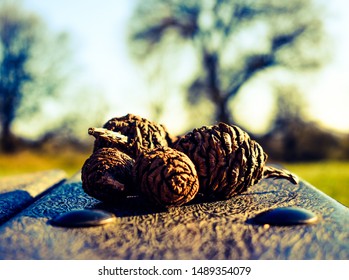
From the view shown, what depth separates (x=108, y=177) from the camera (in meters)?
1.28

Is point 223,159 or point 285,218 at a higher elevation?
point 223,159

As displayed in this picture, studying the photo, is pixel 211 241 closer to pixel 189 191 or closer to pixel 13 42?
pixel 189 191

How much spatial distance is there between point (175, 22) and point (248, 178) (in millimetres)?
12251

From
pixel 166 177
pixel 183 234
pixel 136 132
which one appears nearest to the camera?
pixel 183 234

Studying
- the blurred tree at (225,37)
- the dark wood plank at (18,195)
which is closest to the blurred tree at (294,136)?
the blurred tree at (225,37)

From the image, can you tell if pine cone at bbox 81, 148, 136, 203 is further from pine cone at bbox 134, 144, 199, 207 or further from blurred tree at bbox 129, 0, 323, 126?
blurred tree at bbox 129, 0, 323, 126

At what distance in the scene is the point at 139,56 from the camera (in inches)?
514

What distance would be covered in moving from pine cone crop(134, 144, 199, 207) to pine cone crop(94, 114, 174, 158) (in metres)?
0.32

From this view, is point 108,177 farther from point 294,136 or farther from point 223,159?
point 294,136

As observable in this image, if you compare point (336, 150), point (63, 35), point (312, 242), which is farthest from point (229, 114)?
point (312, 242)

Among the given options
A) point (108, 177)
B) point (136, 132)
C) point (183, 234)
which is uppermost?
point (136, 132)

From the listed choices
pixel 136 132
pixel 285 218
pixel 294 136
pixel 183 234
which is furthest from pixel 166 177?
pixel 294 136

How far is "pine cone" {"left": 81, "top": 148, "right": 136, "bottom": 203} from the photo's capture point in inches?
50.1

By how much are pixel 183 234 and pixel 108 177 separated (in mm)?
415
